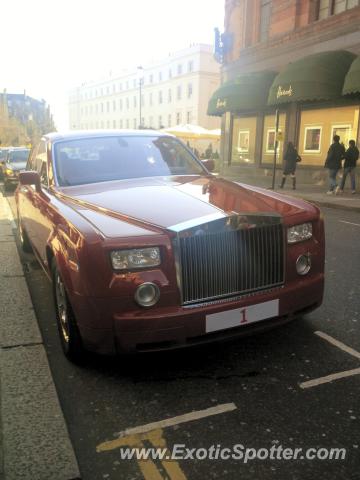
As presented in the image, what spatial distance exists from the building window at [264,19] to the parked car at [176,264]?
1998cm

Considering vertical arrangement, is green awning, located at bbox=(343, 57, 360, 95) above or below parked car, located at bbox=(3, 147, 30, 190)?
above

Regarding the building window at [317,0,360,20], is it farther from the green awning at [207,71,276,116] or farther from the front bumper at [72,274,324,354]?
the front bumper at [72,274,324,354]

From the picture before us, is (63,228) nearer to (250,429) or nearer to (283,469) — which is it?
(250,429)

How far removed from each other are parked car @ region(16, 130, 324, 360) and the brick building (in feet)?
41.9

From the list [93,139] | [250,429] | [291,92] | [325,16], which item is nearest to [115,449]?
[250,429]

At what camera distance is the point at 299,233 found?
326cm

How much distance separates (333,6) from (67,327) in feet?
59.7

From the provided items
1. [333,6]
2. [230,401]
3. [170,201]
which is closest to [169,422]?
[230,401]

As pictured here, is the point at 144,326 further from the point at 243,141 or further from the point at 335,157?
the point at 243,141

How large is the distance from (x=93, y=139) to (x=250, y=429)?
3.26 meters

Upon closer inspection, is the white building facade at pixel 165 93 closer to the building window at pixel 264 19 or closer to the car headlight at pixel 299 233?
the building window at pixel 264 19

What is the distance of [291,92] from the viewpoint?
16.9 meters

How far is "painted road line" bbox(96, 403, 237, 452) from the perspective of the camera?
7.98 ft

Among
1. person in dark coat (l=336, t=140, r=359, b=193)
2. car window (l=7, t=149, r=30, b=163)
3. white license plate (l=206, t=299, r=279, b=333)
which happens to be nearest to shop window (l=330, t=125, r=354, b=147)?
person in dark coat (l=336, t=140, r=359, b=193)
